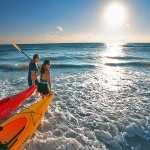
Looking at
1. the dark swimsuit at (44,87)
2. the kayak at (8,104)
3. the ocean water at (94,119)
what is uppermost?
the dark swimsuit at (44,87)

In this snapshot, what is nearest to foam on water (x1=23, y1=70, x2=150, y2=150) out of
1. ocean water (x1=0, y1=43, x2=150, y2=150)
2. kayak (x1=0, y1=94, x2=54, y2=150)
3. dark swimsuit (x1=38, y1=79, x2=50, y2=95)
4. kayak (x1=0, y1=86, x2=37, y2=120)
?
ocean water (x1=0, y1=43, x2=150, y2=150)

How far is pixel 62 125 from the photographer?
6.87 metres

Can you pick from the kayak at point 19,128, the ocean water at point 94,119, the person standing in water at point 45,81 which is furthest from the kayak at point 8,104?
the kayak at point 19,128

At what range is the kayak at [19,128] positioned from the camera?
487 cm

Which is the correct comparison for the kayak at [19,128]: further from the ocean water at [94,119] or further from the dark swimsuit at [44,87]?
the dark swimsuit at [44,87]

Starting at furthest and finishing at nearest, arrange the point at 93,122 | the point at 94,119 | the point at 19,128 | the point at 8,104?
the point at 94,119 → the point at 8,104 → the point at 93,122 → the point at 19,128

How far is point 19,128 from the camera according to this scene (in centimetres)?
546

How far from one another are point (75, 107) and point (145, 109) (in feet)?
9.79

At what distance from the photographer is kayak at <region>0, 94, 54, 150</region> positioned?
4.87 metres

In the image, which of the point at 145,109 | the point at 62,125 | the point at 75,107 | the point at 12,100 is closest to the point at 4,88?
the point at 12,100

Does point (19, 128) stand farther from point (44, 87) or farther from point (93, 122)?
point (93, 122)

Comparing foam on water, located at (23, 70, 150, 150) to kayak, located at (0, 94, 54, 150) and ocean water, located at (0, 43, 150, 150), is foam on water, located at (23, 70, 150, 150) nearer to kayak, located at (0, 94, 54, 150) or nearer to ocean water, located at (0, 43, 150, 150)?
ocean water, located at (0, 43, 150, 150)

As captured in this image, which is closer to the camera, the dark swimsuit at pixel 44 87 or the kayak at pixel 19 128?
the kayak at pixel 19 128

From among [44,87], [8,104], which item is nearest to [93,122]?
[44,87]
